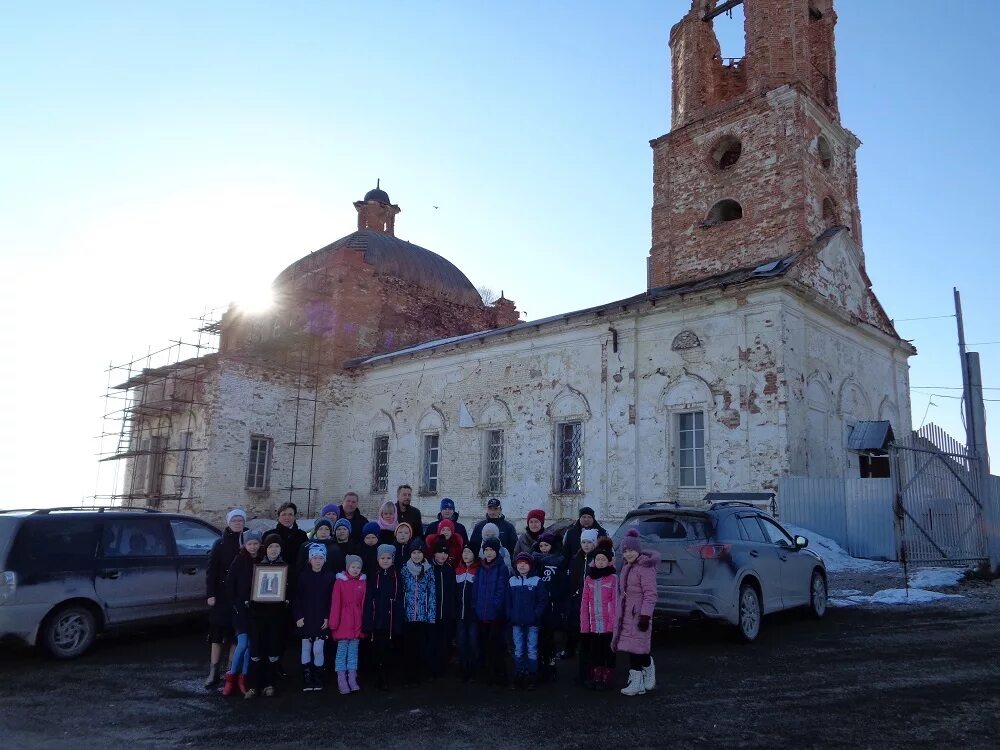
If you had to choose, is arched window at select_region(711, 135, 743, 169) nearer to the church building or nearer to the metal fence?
the church building

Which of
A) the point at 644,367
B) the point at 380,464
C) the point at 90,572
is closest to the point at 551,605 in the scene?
the point at 90,572

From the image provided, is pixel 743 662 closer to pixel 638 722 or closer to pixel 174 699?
pixel 638 722

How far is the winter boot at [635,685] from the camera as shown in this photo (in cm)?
612

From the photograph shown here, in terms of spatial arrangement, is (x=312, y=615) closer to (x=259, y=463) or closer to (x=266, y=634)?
(x=266, y=634)

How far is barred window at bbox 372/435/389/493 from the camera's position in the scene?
77.3 ft

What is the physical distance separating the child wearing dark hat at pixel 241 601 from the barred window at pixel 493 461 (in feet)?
44.2

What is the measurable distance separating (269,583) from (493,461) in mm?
14035

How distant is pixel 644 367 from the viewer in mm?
17438

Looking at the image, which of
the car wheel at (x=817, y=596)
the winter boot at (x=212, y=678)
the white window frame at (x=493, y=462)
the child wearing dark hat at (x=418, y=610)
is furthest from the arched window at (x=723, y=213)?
the winter boot at (x=212, y=678)

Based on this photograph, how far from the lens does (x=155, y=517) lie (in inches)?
345

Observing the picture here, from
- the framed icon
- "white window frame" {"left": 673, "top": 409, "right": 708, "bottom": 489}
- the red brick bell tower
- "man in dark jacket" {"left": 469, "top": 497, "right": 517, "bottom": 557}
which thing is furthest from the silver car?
the red brick bell tower

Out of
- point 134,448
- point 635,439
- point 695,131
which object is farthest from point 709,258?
point 134,448

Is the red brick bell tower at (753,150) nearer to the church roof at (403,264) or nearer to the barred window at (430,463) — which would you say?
the barred window at (430,463)

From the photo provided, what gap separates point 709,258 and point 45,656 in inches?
745
